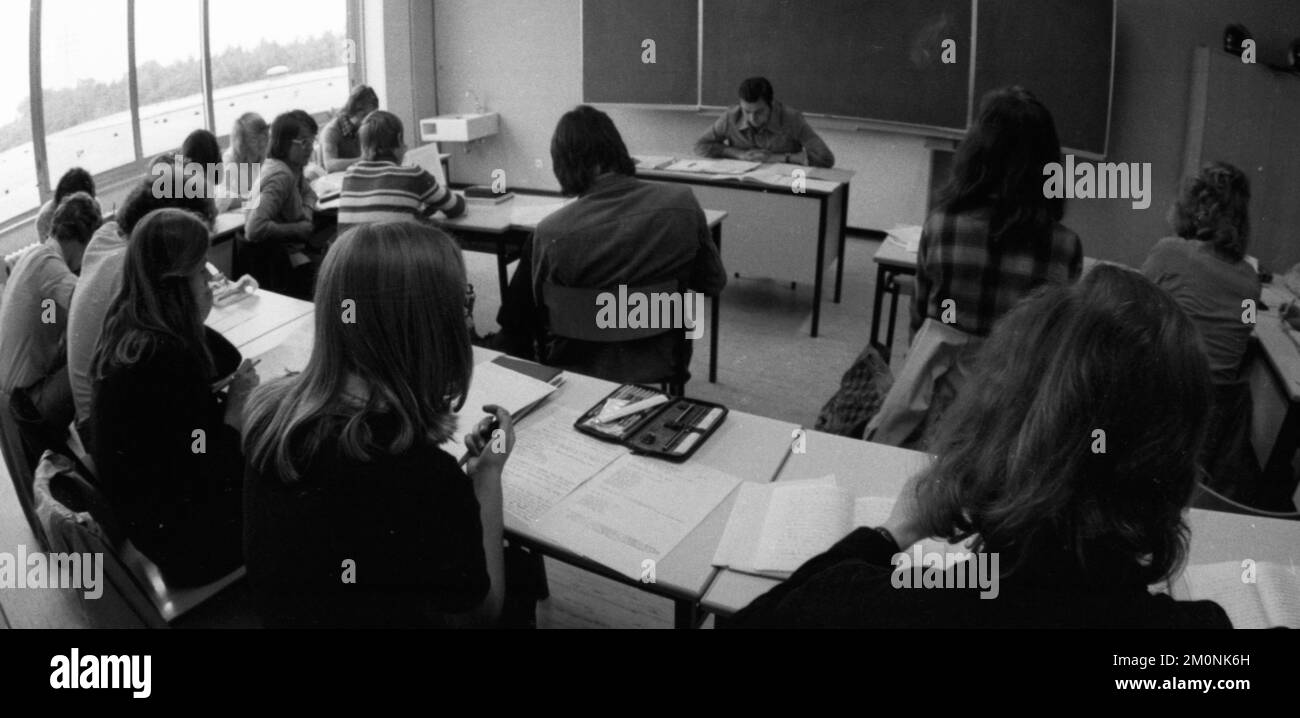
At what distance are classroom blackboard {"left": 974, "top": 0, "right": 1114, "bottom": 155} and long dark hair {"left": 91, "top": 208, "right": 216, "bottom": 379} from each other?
4.94 meters

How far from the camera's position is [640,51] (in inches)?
268

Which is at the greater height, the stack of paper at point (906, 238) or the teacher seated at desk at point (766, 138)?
the teacher seated at desk at point (766, 138)

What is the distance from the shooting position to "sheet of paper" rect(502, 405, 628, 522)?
1.81 metres

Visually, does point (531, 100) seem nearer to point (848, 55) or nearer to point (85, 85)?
point (848, 55)

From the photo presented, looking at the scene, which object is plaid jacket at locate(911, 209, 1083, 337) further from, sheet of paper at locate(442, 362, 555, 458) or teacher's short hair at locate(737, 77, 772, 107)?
teacher's short hair at locate(737, 77, 772, 107)

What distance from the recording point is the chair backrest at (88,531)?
1.78 m

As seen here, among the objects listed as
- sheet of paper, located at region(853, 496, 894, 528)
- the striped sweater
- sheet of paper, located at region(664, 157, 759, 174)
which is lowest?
sheet of paper, located at region(853, 496, 894, 528)

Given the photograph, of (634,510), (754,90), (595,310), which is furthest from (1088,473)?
(754,90)

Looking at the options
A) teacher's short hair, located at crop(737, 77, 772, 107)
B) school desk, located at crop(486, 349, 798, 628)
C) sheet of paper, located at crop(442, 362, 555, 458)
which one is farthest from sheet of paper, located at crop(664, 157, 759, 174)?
sheet of paper, located at crop(442, 362, 555, 458)

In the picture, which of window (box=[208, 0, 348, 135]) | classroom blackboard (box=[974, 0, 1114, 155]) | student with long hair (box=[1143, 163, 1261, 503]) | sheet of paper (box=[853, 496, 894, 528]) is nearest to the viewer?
sheet of paper (box=[853, 496, 894, 528])

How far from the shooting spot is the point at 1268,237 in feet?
13.4

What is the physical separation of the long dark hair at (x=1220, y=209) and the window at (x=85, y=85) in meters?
4.92

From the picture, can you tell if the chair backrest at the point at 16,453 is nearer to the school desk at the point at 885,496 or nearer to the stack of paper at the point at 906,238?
the school desk at the point at 885,496

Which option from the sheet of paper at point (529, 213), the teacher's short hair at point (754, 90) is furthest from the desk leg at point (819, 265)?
the sheet of paper at point (529, 213)
